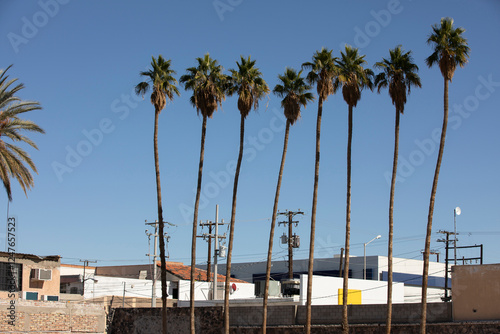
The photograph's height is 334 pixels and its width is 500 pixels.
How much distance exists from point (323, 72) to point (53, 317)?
22.0m

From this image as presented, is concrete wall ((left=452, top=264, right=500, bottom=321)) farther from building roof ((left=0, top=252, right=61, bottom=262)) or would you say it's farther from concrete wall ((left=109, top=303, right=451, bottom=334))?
building roof ((left=0, top=252, right=61, bottom=262))

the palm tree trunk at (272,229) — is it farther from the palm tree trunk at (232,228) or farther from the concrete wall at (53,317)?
the concrete wall at (53,317)

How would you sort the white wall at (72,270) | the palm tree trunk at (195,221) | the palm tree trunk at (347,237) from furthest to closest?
the white wall at (72,270) < the palm tree trunk at (195,221) < the palm tree trunk at (347,237)

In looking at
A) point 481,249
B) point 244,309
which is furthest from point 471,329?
point 481,249

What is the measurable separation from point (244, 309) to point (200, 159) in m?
9.72

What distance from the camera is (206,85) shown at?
38281 mm

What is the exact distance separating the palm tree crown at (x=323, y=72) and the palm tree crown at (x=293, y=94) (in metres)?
1.98

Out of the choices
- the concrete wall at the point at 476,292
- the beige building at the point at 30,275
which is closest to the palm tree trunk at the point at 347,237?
the concrete wall at the point at 476,292

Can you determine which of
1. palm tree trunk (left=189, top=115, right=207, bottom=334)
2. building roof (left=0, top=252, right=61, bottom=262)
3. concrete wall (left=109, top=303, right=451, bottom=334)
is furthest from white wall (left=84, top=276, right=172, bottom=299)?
palm tree trunk (left=189, top=115, right=207, bottom=334)

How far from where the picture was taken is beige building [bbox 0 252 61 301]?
1741 inches

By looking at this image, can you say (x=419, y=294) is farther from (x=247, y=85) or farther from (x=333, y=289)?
(x=247, y=85)

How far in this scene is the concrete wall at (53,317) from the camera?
36.6m

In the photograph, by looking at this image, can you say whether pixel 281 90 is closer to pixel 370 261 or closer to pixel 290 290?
pixel 290 290

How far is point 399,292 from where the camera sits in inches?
2415
